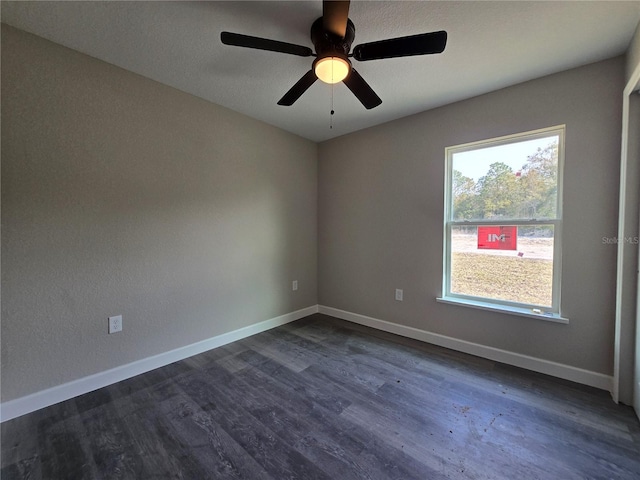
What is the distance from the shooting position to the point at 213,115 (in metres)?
2.56

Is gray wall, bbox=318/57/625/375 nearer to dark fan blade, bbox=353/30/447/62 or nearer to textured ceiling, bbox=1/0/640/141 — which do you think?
textured ceiling, bbox=1/0/640/141

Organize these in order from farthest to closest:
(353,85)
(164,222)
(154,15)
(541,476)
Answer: (164,222) → (353,85) → (154,15) → (541,476)

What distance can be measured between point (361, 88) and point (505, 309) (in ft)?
Result: 7.24

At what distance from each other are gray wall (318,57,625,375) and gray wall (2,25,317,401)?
110cm

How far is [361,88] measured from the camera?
169 cm

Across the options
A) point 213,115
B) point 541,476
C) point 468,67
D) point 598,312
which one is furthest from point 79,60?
point 598,312

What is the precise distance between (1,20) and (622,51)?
13.3 ft

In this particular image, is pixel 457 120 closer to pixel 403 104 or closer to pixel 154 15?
pixel 403 104

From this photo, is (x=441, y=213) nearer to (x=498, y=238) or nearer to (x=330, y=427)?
(x=498, y=238)

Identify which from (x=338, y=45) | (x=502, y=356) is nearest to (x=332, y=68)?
(x=338, y=45)

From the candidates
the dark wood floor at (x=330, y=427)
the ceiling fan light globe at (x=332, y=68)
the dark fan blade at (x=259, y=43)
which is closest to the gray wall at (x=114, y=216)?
the dark wood floor at (x=330, y=427)

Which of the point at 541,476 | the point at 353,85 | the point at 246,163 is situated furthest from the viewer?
the point at 246,163

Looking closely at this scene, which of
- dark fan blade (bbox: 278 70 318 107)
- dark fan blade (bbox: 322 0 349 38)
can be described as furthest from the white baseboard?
dark fan blade (bbox: 322 0 349 38)

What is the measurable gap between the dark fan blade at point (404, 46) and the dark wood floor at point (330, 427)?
2.15 meters
